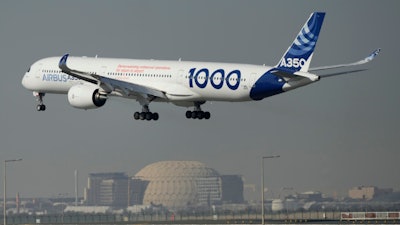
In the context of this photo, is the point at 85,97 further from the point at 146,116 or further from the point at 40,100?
the point at 40,100

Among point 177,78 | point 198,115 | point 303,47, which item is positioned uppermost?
point 303,47

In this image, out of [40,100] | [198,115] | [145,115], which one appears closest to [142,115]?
[145,115]

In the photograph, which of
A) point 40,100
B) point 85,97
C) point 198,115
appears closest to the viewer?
point 85,97

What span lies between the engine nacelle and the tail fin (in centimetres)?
1884

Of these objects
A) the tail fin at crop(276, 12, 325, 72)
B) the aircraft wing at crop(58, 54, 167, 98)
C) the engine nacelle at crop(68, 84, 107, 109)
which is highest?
the tail fin at crop(276, 12, 325, 72)

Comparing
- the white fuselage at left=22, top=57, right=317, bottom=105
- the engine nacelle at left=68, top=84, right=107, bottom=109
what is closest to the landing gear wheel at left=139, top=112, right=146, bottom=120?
the white fuselage at left=22, top=57, right=317, bottom=105

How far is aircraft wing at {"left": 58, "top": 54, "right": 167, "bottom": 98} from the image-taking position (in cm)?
12686

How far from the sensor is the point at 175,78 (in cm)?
12825

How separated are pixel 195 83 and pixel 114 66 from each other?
10.8 metres

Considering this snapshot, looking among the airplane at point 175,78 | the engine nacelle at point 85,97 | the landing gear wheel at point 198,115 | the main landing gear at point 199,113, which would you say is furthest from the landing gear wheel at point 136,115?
the main landing gear at point 199,113

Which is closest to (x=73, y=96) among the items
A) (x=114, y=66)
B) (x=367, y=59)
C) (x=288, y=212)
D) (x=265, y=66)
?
(x=114, y=66)

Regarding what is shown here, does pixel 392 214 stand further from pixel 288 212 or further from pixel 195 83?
pixel 195 83

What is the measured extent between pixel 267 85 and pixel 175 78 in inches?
430

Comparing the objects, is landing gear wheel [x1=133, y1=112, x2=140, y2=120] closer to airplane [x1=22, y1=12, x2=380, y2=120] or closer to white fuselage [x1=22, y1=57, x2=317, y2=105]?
airplane [x1=22, y1=12, x2=380, y2=120]
